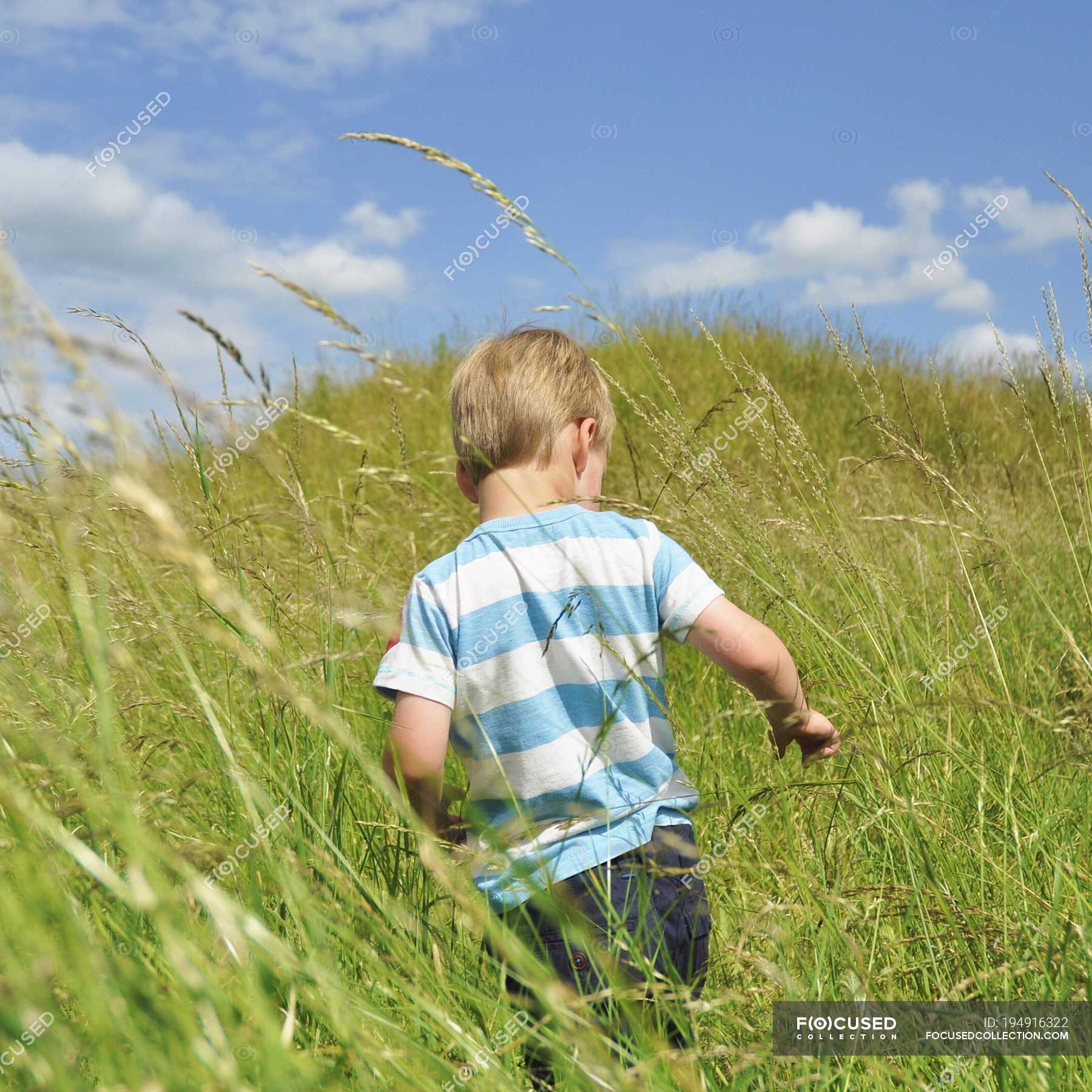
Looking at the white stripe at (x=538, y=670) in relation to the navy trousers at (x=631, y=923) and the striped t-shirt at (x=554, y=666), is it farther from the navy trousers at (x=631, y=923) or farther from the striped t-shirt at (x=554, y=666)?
the navy trousers at (x=631, y=923)

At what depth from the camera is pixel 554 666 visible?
1.56 metres

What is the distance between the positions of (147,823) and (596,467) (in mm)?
1132

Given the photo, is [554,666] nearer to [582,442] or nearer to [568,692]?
[568,692]

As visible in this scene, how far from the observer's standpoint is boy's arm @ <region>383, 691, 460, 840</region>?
148 centimetres

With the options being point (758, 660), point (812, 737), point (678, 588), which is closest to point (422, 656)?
point (678, 588)

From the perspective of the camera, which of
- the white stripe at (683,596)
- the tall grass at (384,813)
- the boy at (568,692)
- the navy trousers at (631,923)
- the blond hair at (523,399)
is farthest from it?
the blond hair at (523,399)

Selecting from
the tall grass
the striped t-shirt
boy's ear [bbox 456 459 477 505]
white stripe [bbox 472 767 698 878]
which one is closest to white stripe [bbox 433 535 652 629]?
the striped t-shirt

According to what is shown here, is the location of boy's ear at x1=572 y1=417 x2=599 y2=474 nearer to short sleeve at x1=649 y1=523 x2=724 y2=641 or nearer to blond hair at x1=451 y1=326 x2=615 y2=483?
blond hair at x1=451 y1=326 x2=615 y2=483

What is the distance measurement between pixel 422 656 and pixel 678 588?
0.47 m

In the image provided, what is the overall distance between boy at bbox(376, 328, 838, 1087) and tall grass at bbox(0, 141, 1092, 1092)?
4.9 inches

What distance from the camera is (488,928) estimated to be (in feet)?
2.63

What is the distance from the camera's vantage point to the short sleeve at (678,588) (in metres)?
1.57

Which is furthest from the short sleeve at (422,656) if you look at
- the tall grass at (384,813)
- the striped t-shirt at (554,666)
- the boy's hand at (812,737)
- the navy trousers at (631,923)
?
the boy's hand at (812,737)

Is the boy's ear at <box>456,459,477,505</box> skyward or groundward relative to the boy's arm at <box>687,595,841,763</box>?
skyward
